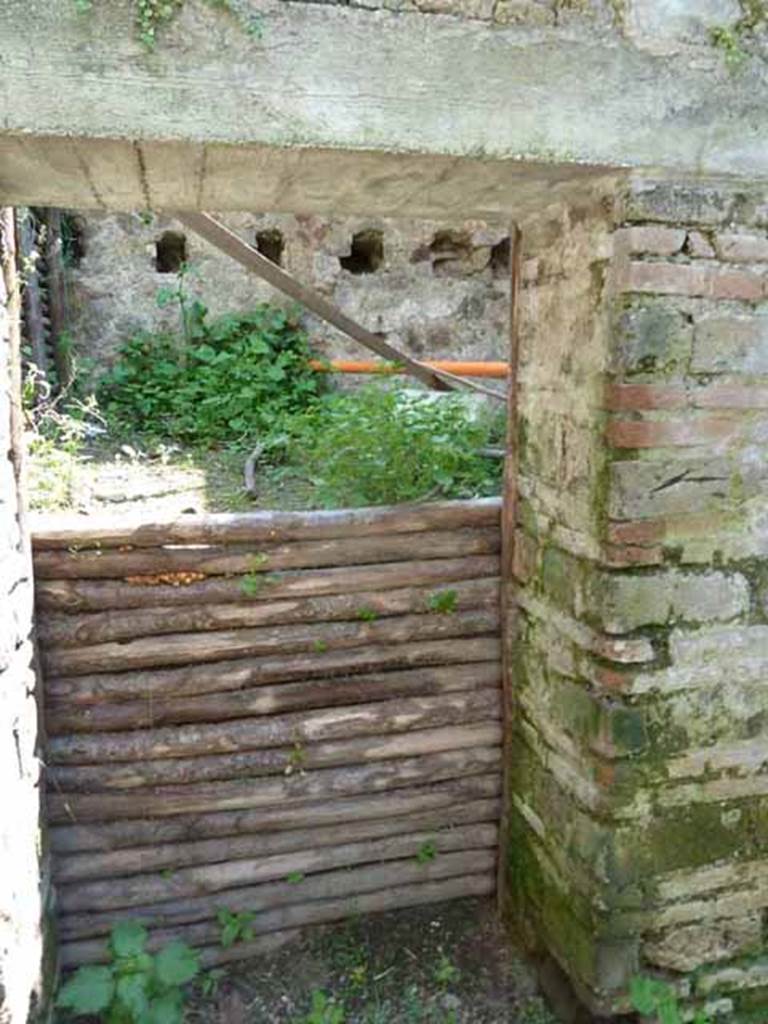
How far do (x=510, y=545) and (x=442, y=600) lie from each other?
11.6 inches

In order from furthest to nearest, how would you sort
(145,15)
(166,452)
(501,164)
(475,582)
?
(166,452)
(475,582)
(501,164)
(145,15)

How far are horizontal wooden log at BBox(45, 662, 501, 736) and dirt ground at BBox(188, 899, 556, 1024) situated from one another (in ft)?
2.77

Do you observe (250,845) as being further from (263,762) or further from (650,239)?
(650,239)

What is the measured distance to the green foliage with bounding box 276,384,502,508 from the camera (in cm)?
317

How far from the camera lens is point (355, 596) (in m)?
2.83

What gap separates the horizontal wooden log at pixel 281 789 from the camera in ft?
8.95

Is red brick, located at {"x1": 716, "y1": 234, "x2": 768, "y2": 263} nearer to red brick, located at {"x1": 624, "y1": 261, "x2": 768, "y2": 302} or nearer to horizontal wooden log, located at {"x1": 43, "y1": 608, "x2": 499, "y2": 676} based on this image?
red brick, located at {"x1": 624, "y1": 261, "x2": 768, "y2": 302}

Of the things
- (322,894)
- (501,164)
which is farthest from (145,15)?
(322,894)

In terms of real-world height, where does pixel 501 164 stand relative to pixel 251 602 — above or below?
above

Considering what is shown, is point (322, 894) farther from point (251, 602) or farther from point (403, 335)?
point (403, 335)

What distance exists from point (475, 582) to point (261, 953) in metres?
1.48

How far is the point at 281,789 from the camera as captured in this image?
2850 mm

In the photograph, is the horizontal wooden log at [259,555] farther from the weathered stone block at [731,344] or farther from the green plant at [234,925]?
the green plant at [234,925]

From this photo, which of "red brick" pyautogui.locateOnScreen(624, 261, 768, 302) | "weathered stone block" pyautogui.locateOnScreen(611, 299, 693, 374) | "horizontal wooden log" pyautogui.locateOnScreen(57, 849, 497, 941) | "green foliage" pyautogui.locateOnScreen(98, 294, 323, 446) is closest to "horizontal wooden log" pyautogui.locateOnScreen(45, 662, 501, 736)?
"horizontal wooden log" pyautogui.locateOnScreen(57, 849, 497, 941)
